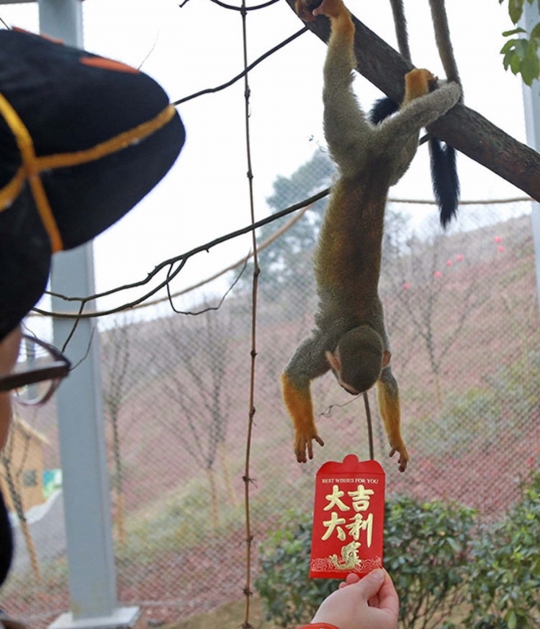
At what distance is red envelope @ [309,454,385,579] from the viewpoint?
0.72 meters

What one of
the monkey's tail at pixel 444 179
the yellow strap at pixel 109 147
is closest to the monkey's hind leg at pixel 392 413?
the monkey's tail at pixel 444 179

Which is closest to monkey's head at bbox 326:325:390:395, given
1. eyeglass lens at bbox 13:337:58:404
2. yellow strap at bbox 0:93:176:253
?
eyeglass lens at bbox 13:337:58:404

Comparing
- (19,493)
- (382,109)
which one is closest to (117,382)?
(19,493)

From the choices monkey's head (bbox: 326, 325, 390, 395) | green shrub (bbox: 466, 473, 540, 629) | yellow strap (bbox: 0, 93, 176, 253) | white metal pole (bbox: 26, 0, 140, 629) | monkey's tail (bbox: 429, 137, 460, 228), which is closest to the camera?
yellow strap (bbox: 0, 93, 176, 253)

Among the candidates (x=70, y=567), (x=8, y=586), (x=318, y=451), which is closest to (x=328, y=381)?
(x=318, y=451)

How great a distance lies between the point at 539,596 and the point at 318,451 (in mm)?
1017

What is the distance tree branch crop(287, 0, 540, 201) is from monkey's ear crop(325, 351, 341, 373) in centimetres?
41

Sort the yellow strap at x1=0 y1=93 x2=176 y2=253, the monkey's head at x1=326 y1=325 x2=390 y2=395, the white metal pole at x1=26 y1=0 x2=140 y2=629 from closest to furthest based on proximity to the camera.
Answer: the yellow strap at x1=0 y1=93 x2=176 y2=253 < the monkey's head at x1=326 y1=325 x2=390 y2=395 < the white metal pole at x1=26 y1=0 x2=140 y2=629

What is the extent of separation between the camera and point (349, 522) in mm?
717

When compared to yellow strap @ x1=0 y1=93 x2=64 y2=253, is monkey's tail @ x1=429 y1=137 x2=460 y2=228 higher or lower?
higher

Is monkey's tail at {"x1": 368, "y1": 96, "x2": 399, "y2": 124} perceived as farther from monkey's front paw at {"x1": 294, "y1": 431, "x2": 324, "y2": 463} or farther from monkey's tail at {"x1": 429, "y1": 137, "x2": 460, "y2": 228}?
monkey's front paw at {"x1": 294, "y1": 431, "x2": 324, "y2": 463}

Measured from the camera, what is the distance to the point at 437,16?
50.4 inches

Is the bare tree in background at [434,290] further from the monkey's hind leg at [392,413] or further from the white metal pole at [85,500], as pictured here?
the monkey's hind leg at [392,413]

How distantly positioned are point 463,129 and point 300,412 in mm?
504
